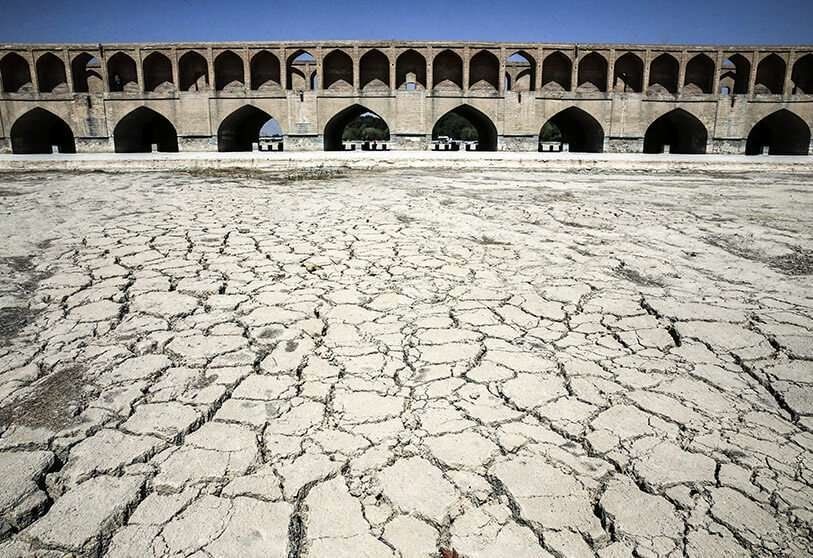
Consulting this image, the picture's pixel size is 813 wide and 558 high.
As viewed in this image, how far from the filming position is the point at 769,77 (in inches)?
874

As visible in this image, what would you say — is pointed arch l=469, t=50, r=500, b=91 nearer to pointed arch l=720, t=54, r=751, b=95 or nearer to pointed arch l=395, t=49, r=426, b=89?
pointed arch l=395, t=49, r=426, b=89

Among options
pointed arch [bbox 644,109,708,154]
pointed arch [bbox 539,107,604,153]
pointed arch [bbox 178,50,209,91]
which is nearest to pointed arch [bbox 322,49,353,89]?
pointed arch [bbox 178,50,209,91]

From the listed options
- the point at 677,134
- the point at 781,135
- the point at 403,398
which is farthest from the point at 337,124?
the point at 403,398

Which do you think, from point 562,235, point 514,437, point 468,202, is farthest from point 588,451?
point 468,202

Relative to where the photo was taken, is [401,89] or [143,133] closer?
[401,89]

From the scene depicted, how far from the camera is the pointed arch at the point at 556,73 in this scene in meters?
21.8

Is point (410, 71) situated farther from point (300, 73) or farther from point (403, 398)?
point (403, 398)

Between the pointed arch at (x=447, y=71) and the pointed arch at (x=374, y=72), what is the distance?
6.63 feet

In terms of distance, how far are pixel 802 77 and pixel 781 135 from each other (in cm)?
244

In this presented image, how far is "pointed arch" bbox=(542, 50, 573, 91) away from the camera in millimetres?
21828

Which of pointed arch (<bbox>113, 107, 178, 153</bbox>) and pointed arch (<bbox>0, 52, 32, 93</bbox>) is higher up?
pointed arch (<bbox>0, 52, 32, 93</bbox>)

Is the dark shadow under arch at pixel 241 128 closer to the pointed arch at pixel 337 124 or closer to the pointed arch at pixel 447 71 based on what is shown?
the pointed arch at pixel 337 124

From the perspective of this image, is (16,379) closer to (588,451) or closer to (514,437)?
(514,437)

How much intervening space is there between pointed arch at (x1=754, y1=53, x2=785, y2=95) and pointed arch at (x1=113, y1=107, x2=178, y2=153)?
25.1 metres
